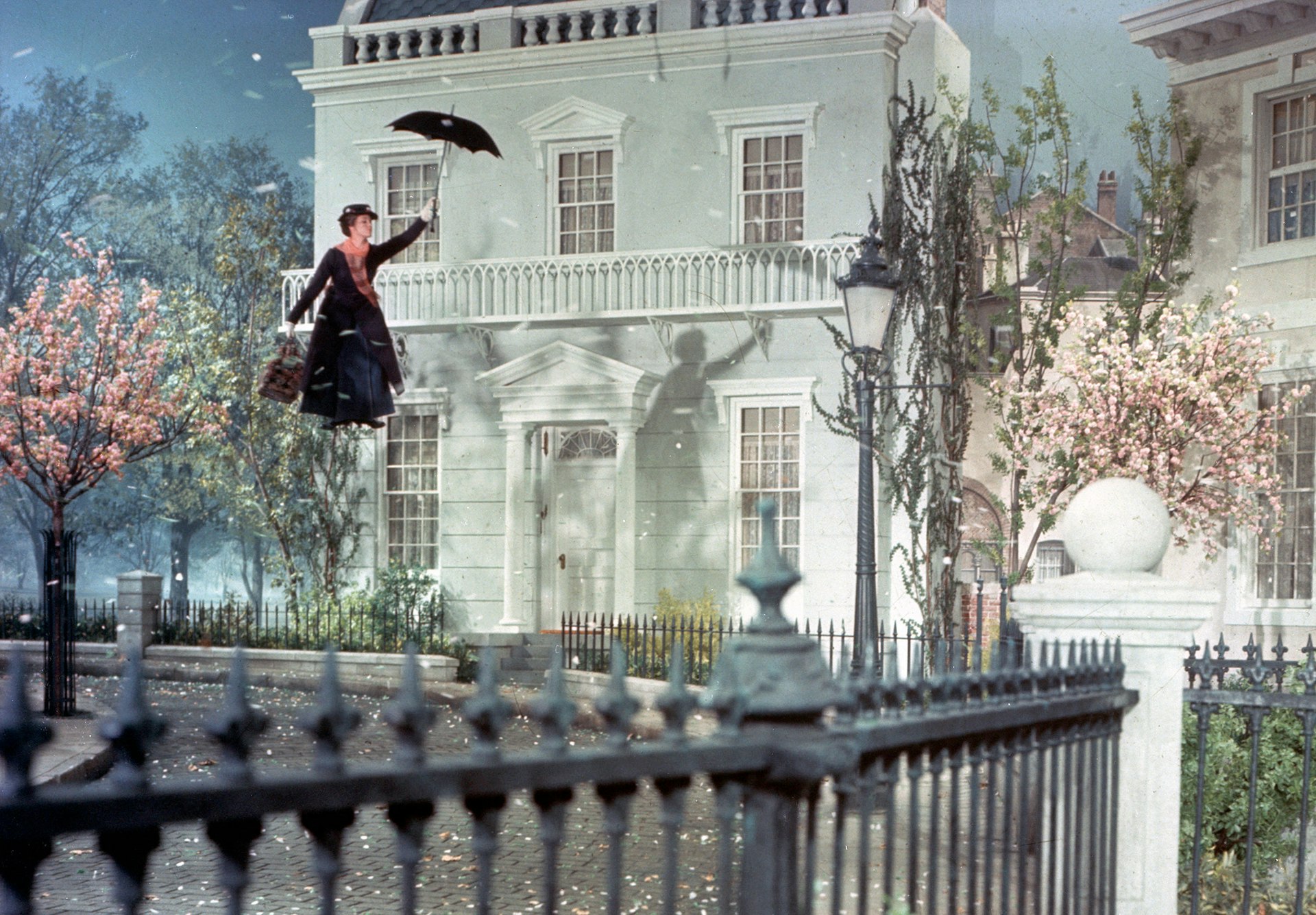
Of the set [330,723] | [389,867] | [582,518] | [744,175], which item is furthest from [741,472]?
[330,723]

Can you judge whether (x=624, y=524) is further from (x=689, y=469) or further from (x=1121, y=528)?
(x=1121, y=528)

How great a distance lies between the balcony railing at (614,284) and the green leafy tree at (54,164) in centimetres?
682

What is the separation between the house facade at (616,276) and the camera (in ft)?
44.9

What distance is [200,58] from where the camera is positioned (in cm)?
2031

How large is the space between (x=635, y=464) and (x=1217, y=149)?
6367 mm

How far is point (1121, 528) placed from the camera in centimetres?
372

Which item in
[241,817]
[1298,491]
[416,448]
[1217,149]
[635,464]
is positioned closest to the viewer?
[241,817]

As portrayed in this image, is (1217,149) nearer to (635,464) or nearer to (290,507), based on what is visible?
(635,464)

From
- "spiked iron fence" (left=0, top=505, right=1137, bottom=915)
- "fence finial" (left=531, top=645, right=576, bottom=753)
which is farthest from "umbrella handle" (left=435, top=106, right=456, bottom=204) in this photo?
"fence finial" (left=531, top=645, right=576, bottom=753)

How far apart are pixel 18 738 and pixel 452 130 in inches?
486

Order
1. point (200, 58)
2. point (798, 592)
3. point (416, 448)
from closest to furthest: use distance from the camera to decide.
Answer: point (798, 592)
point (416, 448)
point (200, 58)

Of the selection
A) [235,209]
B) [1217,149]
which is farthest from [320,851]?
[235,209]

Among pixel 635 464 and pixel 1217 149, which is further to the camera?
pixel 635 464

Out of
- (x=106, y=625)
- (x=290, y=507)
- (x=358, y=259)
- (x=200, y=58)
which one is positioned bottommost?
(x=106, y=625)
